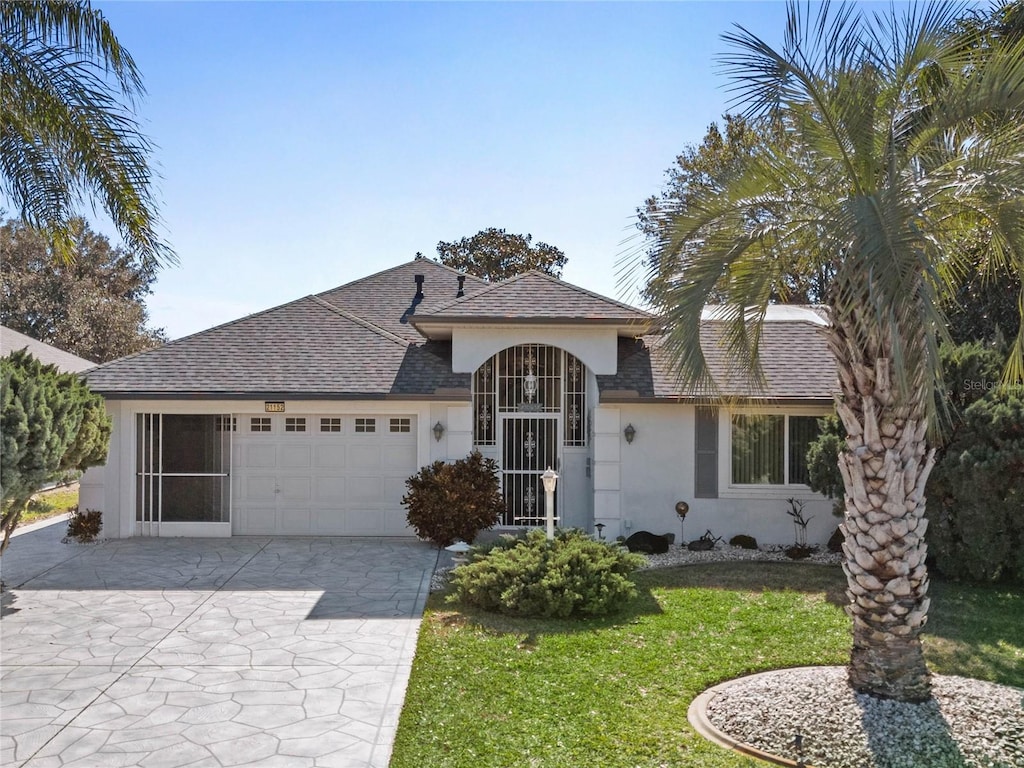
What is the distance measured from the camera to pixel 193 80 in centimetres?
1187

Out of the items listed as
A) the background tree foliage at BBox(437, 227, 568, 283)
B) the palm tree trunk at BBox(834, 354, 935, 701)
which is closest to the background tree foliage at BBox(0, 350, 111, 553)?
the palm tree trunk at BBox(834, 354, 935, 701)

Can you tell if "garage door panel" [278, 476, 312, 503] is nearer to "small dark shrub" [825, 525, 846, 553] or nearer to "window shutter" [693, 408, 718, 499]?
"window shutter" [693, 408, 718, 499]

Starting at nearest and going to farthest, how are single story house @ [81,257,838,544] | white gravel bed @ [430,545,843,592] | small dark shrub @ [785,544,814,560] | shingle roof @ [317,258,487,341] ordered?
white gravel bed @ [430,545,843,592]
small dark shrub @ [785,544,814,560]
single story house @ [81,257,838,544]
shingle roof @ [317,258,487,341]

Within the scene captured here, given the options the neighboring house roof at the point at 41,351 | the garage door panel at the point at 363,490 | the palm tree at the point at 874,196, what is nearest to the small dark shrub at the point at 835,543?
the palm tree at the point at 874,196

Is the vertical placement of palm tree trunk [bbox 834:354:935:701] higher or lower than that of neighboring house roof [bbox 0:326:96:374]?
lower

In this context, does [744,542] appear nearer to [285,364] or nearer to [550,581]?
[550,581]

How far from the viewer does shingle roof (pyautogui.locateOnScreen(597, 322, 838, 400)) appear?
46.8 ft

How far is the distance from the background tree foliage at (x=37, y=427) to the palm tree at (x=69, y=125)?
172 centimetres

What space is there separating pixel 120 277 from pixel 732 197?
4201cm

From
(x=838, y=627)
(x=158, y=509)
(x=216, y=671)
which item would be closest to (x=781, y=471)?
(x=838, y=627)

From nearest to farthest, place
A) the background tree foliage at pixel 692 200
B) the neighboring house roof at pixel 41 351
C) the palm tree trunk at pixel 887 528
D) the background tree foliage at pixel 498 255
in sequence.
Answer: the palm tree trunk at pixel 887 528 → the background tree foliage at pixel 692 200 → the neighboring house roof at pixel 41 351 → the background tree foliage at pixel 498 255

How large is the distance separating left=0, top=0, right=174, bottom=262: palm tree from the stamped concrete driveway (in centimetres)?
457

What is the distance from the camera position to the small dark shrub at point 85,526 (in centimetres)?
1416

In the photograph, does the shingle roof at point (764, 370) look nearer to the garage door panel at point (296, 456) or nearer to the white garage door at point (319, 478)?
the white garage door at point (319, 478)
